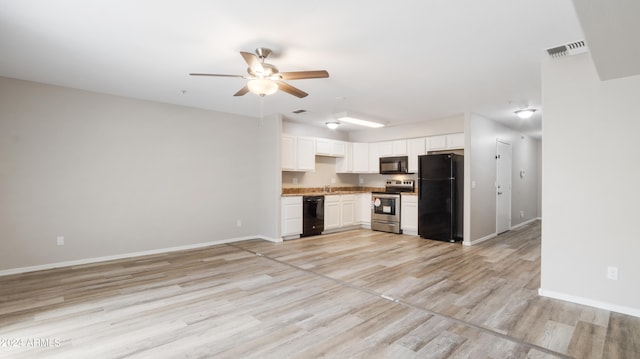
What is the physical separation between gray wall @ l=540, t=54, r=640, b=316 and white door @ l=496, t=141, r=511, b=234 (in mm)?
3811

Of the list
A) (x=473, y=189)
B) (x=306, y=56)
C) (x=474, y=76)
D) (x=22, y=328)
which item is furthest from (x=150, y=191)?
(x=473, y=189)

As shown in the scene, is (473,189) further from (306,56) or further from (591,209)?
(306,56)

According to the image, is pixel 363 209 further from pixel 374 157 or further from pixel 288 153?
pixel 288 153

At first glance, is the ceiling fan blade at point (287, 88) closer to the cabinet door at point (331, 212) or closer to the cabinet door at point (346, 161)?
the cabinet door at point (331, 212)

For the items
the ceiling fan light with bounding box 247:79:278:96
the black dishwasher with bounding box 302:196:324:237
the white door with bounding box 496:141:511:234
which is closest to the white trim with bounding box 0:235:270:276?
the black dishwasher with bounding box 302:196:324:237

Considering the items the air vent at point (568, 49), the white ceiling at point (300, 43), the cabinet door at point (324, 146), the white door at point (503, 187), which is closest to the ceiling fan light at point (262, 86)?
the white ceiling at point (300, 43)

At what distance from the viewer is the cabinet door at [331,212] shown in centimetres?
689

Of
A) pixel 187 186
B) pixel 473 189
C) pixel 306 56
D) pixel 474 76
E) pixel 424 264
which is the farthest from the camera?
pixel 473 189

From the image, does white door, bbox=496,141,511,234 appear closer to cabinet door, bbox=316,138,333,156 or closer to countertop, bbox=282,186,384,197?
countertop, bbox=282,186,384,197

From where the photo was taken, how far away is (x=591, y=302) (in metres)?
2.99

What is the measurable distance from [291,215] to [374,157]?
2716 millimetres

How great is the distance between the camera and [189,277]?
3.86 meters

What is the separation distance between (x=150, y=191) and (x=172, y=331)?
10.5ft

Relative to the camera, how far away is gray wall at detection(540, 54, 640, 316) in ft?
9.21
